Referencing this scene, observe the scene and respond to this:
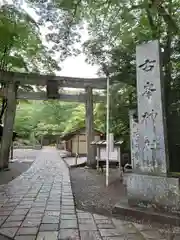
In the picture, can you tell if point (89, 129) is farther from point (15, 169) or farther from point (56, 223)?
point (56, 223)

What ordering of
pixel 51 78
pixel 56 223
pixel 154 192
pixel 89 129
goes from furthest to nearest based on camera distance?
pixel 89 129
pixel 51 78
pixel 154 192
pixel 56 223

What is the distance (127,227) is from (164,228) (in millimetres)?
586

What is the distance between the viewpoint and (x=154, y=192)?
433 cm

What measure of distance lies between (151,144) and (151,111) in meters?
0.65

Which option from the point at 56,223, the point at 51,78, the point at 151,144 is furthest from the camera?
the point at 51,78

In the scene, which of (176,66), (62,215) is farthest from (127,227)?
(176,66)

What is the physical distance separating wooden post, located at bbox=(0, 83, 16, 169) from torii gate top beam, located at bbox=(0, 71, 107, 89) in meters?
0.51

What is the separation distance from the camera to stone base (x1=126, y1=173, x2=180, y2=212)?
412 cm

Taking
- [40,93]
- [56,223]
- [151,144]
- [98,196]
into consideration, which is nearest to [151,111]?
[151,144]

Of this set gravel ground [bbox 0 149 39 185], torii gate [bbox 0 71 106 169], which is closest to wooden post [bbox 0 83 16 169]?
torii gate [bbox 0 71 106 169]

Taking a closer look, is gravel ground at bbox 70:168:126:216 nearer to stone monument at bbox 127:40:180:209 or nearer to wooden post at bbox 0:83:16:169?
stone monument at bbox 127:40:180:209

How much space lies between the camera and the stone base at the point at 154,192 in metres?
4.12

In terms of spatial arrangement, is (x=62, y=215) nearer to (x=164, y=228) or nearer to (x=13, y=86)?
(x=164, y=228)

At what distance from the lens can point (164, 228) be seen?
376cm
